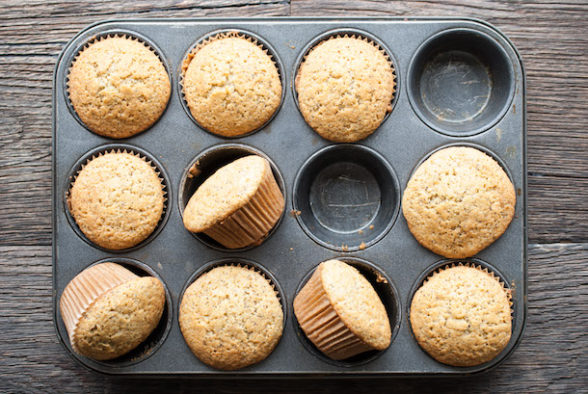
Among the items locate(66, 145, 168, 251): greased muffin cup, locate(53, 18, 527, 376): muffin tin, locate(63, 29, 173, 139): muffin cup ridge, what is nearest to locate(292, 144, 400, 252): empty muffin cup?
locate(53, 18, 527, 376): muffin tin

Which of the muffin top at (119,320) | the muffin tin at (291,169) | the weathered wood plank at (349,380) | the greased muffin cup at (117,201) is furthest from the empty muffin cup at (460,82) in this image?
the muffin top at (119,320)

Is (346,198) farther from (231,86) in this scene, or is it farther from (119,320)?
(119,320)

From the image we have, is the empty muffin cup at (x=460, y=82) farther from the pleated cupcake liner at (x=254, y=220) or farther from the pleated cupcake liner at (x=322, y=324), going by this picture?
the pleated cupcake liner at (x=322, y=324)

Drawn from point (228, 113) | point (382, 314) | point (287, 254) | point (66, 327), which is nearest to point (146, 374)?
point (66, 327)

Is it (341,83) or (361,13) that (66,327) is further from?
(361,13)

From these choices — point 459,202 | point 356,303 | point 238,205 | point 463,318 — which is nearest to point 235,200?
point 238,205
